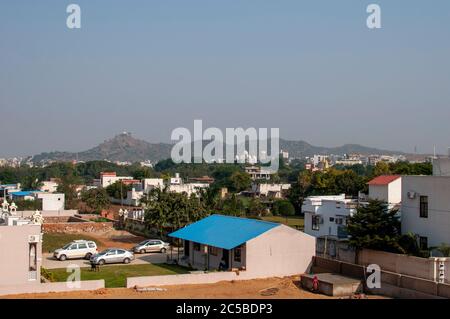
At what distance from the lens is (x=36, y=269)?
67.7 ft

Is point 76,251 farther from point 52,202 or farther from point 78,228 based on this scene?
point 52,202

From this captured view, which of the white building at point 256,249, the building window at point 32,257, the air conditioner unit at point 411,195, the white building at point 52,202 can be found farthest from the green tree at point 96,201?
the building window at point 32,257

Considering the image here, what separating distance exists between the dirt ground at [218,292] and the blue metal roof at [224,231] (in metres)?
1.97

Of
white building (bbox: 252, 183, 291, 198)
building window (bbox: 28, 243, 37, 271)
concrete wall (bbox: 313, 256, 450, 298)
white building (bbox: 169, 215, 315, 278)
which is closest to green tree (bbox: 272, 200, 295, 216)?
white building (bbox: 252, 183, 291, 198)

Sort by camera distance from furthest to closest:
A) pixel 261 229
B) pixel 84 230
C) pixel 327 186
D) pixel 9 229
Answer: pixel 327 186 → pixel 84 230 → pixel 261 229 → pixel 9 229

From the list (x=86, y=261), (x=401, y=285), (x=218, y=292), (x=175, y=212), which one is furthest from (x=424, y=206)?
(x=86, y=261)

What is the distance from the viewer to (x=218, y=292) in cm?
2111

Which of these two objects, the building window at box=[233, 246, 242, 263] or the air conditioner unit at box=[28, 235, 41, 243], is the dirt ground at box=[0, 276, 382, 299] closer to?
the building window at box=[233, 246, 242, 263]

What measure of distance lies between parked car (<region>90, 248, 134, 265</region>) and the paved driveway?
0.35m

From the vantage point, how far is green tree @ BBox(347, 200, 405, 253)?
25156 mm

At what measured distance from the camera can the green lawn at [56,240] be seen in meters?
34.3
